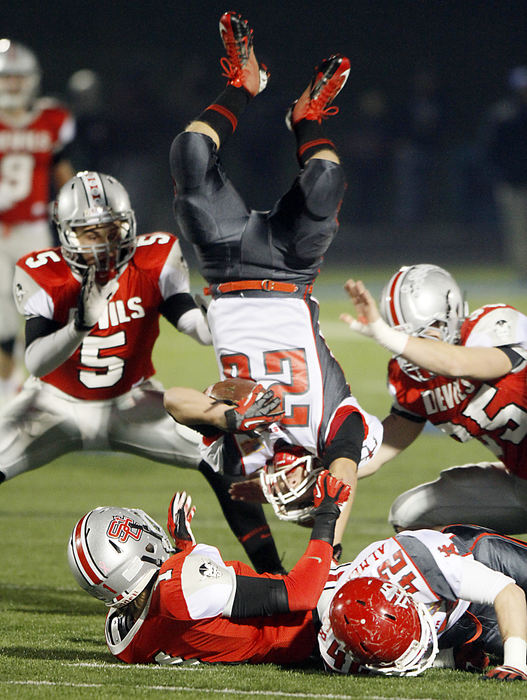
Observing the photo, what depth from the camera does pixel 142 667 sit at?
139 inches

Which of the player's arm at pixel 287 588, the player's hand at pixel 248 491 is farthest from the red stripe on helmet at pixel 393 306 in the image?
the player's arm at pixel 287 588

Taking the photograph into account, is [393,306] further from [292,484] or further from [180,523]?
[180,523]

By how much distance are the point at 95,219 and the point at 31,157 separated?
3903 mm

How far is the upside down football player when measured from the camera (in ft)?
10.8

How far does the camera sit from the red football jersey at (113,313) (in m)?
4.64

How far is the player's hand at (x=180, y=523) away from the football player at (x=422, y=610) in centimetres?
49

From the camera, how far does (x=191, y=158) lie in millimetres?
3902

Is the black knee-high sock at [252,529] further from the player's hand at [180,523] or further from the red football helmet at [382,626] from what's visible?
the red football helmet at [382,626]

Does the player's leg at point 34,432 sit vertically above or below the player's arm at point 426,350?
below

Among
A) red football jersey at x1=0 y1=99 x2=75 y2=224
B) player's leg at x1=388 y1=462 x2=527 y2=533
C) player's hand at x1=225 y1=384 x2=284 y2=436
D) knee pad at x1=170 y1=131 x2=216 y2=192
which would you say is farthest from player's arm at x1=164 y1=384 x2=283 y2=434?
red football jersey at x1=0 y1=99 x2=75 y2=224

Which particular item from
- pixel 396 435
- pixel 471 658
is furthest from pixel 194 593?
pixel 396 435

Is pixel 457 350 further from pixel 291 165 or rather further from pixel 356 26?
pixel 356 26

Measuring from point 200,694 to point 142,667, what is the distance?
1.29ft

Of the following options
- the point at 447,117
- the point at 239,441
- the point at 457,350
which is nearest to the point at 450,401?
the point at 457,350
